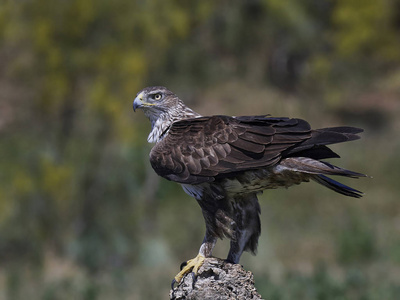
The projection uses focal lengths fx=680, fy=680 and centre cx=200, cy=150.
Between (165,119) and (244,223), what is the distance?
1.06 m

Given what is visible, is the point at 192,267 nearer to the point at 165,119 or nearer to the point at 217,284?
the point at 217,284

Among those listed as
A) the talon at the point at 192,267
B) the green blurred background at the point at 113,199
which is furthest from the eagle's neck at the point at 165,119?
the green blurred background at the point at 113,199

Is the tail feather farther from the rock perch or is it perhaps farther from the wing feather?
the rock perch

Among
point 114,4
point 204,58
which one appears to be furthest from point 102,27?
point 204,58

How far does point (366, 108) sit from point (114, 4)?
19.1 meters

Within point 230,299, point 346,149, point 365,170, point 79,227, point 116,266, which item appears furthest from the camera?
point 346,149

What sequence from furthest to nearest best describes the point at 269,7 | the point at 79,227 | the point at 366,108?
1. the point at 366,108
2. the point at 269,7
3. the point at 79,227

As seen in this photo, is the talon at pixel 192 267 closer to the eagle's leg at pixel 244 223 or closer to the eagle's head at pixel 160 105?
the eagle's leg at pixel 244 223

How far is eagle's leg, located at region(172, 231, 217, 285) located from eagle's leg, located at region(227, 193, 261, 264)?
210 millimetres

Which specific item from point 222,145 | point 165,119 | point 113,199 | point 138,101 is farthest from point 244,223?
point 113,199

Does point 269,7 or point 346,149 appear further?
point 269,7

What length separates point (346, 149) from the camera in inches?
856

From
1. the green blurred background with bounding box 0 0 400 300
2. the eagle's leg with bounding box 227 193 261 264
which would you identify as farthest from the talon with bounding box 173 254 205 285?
the green blurred background with bounding box 0 0 400 300

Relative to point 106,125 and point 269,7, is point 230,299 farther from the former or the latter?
point 269,7
